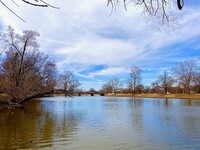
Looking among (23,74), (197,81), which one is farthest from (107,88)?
(23,74)

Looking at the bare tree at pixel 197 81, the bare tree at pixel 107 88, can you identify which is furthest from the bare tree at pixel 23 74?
the bare tree at pixel 107 88

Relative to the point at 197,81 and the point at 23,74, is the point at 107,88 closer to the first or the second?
the point at 197,81

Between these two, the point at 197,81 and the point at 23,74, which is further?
the point at 197,81

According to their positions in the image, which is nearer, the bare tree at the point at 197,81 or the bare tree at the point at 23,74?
the bare tree at the point at 23,74

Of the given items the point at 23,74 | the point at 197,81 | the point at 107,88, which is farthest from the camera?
the point at 107,88

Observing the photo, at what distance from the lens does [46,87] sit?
3788 centimetres

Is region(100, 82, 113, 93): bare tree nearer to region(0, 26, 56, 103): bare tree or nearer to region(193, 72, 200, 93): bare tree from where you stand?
Result: region(193, 72, 200, 93): bare tree

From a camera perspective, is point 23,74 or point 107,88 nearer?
point 23,74

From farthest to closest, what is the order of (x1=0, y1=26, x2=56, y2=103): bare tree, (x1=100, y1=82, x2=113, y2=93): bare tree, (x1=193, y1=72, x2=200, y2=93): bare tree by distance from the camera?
(x1=100, y1=82, x2=113, y2=93): bare tree
(x1=193, y1=72, x2=200, y2=93): bare tree
(x1=0, y1=26, x2=56, y2=103): bare tree

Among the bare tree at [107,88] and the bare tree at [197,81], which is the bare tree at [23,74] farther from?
the bare tree at [107,88]

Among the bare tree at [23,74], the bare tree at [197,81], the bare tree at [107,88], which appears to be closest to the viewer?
the bare tree at [23,74]

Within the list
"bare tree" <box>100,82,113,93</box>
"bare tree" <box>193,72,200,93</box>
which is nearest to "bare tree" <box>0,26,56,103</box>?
"bare tree" <box>193,72,200,93</box>

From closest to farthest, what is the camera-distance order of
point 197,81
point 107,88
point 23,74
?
point 23,74, point 197,81, point 107,88

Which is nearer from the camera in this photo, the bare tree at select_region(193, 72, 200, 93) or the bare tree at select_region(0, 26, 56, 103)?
the bare tree at select_region(0, 26, 56, 103)
